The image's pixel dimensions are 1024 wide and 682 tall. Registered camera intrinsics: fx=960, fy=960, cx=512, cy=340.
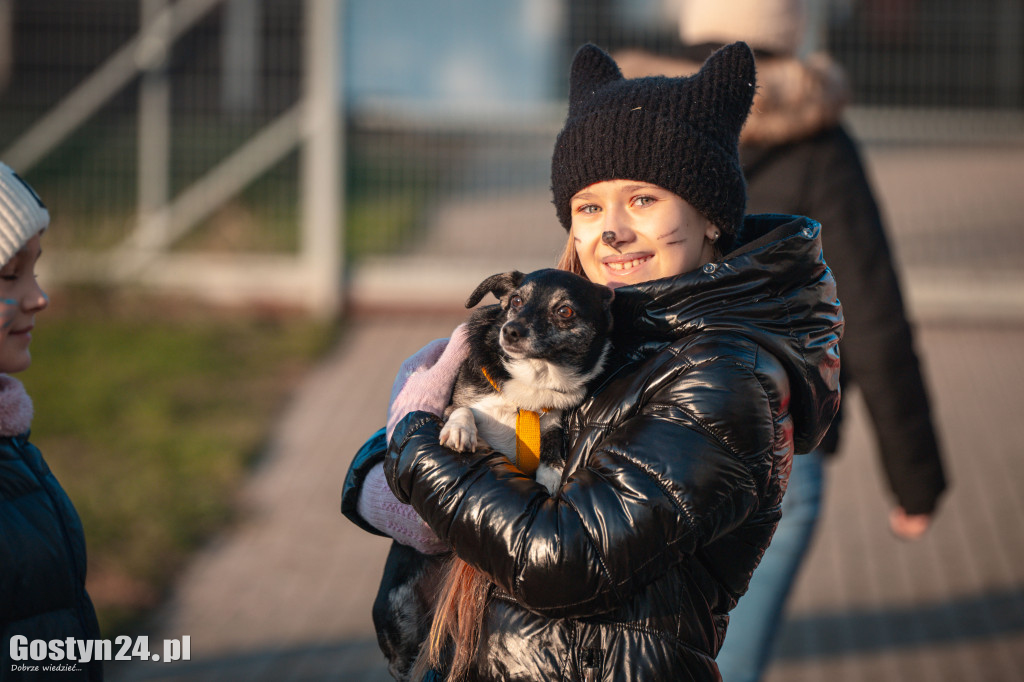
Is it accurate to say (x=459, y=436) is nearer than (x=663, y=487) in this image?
No

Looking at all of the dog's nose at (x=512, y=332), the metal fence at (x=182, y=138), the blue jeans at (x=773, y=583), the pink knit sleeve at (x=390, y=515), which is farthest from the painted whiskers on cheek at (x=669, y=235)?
the metal fence at (x=182, y=138)

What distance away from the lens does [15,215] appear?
2.29m

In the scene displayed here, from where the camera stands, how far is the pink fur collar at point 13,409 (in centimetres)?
222

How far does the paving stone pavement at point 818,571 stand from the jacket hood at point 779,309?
3293 millimetres

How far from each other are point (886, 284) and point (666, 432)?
1940 mm

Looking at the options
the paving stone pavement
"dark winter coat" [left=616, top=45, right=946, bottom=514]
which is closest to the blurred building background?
the paving stone pavement

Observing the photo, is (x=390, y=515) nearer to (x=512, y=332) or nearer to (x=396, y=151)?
(x=512, y=332)

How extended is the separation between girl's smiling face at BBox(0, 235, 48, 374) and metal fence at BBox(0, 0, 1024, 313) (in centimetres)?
710

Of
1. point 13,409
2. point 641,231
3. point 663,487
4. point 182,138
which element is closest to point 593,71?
point 641,231

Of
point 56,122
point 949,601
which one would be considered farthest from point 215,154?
point 949,601

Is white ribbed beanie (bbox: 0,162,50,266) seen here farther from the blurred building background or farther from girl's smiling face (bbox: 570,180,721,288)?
the blurred building background

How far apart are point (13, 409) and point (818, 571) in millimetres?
4964

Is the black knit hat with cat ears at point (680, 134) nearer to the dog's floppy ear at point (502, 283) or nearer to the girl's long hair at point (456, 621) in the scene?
the dog's floppy ear at point (502, 283)

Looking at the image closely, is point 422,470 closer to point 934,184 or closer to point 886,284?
point 886,284
